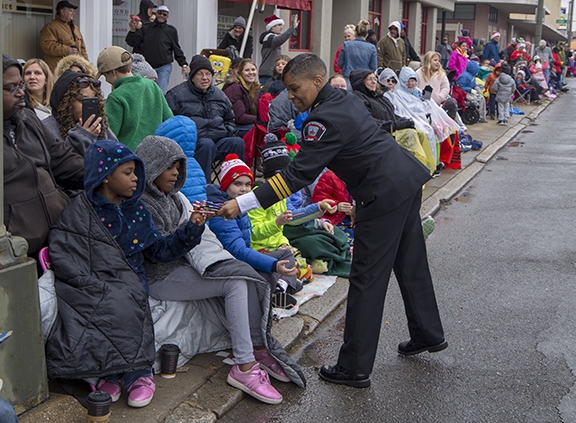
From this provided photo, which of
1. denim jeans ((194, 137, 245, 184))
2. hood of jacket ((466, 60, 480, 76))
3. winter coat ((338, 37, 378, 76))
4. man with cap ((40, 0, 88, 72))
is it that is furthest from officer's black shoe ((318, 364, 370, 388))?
hood of jacket ((466, 60, 480, 76))

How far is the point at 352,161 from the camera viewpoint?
4.68 m

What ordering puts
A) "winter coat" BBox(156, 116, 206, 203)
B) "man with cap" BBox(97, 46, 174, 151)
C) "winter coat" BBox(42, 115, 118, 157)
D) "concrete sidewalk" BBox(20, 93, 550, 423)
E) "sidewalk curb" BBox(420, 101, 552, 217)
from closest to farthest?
"concrete sidewalk" BBox(20, 93, 550, 423)
"winter coat" BBox(42, 115, 118, 157)
"winter coat" BBox(156, 116, 206, 203)
"man with cap" BBox(97, 46, 174, 151)
"sidewalk curb" BBox(420, 101, 552, 217)

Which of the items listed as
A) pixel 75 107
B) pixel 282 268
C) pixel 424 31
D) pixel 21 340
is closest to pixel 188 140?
pixel 75 107

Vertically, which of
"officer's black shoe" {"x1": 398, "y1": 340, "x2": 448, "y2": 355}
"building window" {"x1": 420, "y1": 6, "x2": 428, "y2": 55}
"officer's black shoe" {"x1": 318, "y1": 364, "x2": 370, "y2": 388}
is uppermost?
"building window" {"x1": 420, "y1": 6, "x2": 428, "y2": 55}

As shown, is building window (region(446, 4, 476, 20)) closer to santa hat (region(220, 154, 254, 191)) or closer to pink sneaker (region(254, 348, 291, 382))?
santa hat (region(220, 154, 254, 191))

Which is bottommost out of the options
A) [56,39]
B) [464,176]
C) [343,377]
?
[343,377]

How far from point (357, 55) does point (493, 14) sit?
44178 millimetres

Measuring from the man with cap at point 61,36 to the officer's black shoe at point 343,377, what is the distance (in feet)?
21.8

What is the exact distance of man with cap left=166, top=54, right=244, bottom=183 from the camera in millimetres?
8773

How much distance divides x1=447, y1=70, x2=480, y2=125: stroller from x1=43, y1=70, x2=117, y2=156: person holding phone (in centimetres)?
1400

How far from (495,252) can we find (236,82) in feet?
13.1

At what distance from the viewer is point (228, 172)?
17.8 ft

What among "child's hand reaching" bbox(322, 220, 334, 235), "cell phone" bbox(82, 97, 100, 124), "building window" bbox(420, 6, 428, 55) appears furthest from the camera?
"building window" bbox(420, 6, 428, 55)

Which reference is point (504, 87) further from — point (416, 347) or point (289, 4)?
point (416, 347)
